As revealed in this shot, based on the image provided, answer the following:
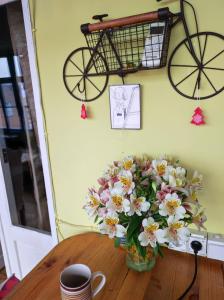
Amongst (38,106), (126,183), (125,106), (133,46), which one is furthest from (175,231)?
(38,106)

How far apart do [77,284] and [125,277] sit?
0.24 metres

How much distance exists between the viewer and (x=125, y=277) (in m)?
0.95

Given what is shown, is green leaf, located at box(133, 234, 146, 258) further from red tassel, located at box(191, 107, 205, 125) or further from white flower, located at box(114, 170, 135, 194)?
red tassel, located at box(191, 107, 205, 125)

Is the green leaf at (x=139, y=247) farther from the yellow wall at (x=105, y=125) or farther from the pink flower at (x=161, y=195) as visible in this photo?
the yellow wall at (x=105, y=125)

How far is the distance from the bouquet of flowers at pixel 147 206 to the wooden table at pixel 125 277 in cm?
12

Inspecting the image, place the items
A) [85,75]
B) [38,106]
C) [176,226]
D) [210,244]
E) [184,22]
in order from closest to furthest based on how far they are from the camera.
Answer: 1. [176,226]
2. [184,22]
3. [210,244]
4. [85,75]
5. [38,106]

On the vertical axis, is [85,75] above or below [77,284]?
above

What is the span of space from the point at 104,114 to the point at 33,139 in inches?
25.3

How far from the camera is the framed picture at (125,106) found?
106 centimetres

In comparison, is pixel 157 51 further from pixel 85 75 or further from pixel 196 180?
pixel 196 180

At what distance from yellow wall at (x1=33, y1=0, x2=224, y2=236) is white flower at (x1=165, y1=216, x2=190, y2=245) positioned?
32cm

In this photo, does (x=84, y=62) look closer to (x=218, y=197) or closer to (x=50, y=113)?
(x=50, y=113)

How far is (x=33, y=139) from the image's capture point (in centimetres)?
157

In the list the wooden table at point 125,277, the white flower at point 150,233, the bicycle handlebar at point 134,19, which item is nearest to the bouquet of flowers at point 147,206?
the white flower at point 150,233
